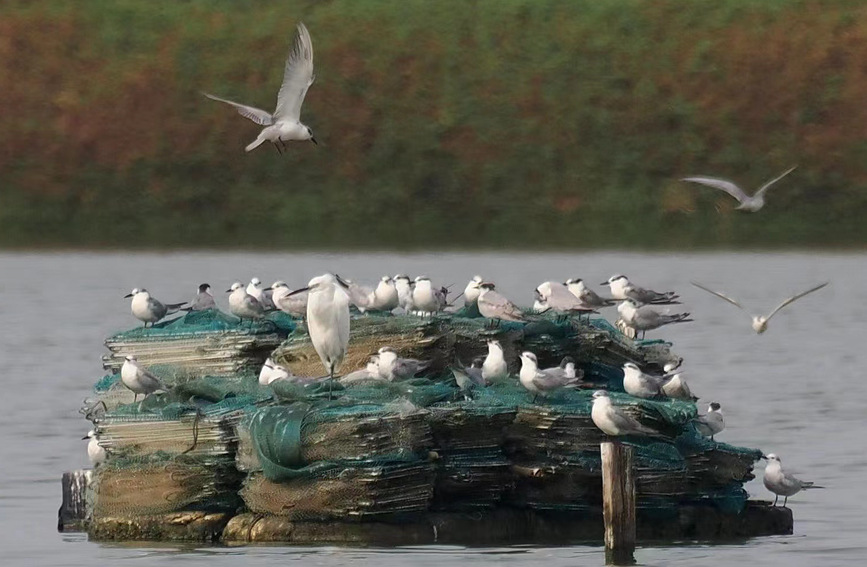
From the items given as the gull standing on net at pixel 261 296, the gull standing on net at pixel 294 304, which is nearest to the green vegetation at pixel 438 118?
the gull standing on net at pixel 261 296

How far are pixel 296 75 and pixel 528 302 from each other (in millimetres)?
15100

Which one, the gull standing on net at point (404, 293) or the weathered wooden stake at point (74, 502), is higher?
the gull standing on net at point (404, 293)

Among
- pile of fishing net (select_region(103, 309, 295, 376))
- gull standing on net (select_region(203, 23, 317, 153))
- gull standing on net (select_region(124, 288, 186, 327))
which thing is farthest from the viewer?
gull standing on net (select_region(203, 23, 317, 153))

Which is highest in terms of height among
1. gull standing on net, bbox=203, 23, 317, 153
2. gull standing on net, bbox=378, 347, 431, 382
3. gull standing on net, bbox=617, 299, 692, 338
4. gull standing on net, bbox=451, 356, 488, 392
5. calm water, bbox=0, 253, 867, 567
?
gull standing on net, bbox=203, 23, 317, 153

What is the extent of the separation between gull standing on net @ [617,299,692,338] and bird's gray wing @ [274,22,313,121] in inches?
169

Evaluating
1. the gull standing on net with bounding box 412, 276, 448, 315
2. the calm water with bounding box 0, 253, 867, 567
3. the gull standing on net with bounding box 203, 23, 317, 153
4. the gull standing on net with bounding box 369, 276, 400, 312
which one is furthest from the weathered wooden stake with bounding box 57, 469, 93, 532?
the gull standing on net with bounding box 203, 23, 317, 153

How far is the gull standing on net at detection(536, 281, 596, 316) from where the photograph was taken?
21.9 metres

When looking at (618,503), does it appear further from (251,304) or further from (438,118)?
(438,118)

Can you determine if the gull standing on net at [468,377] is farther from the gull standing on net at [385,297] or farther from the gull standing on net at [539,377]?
the gull standing on net at [385,297]

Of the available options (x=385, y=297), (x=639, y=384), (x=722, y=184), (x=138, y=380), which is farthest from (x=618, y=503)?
(x=722, y=184)

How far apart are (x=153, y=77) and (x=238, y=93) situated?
10.1 feet

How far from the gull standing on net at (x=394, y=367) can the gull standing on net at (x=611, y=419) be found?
62.4 inches

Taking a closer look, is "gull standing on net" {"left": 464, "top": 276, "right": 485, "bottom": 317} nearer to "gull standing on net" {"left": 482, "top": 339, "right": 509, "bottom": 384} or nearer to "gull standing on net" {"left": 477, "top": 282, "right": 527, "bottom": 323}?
"gull standing on net" {"left": 477, "top": 282, "right": 527, "bottom": 323}

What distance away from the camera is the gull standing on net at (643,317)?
23406mm
